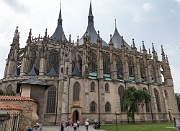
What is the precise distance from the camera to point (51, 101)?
1085 inches

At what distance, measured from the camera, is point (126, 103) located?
26.1m

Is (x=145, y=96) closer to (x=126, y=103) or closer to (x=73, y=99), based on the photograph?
(x=126, y=103)

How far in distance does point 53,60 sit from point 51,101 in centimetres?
1010

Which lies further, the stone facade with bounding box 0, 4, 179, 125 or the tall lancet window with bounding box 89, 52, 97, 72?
the tall lancet window with bounding box 89, 52, 97, 72

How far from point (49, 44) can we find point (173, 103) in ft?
108

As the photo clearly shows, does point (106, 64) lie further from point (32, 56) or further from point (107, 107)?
point (32, 56)

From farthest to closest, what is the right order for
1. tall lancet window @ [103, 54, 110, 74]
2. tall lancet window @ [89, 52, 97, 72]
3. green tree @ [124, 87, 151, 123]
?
tall lancet window @ [103, 54, 110, 74] → tall lancet window @ [89, 52, 97, 72] → green tree @ [124, 87, 151, 123]

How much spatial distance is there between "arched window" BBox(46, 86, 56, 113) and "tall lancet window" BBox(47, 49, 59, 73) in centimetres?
594

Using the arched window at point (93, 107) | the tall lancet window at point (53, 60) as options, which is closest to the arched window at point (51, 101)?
the tall lancet window at point (53, 60)

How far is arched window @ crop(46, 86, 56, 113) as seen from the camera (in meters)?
27.2

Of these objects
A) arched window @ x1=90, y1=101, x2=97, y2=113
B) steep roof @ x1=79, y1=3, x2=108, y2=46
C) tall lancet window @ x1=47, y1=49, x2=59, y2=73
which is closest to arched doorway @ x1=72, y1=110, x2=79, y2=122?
arched window @ x1=90, y1=101, x2=97, y2=113

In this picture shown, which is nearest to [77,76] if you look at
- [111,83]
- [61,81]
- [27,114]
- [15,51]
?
[61,81]

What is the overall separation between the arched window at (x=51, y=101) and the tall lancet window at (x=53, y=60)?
5.94m

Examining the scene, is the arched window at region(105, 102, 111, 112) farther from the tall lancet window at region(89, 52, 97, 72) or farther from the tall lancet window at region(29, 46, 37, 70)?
the tall lancet window at region(29, 46, 37, 70)
